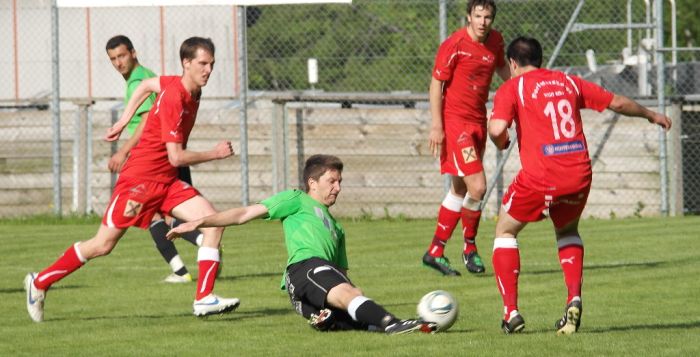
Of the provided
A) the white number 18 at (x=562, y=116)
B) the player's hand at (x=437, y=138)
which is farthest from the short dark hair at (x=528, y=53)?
the player's hand at (x=437, y=138)

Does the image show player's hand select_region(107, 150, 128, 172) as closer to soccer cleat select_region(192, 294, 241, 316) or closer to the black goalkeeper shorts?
soccer cleat select_region(192, 294, 241, 316)

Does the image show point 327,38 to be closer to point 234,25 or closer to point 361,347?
point 234,25

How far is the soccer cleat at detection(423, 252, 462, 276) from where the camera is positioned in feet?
39.1

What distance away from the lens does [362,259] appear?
13.9 m

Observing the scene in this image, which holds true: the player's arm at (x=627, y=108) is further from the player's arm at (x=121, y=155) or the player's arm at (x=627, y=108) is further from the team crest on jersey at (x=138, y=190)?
the player's arm at (x=121, y=155)

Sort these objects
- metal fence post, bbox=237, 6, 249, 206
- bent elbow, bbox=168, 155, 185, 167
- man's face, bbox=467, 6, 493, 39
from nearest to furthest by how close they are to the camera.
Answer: bent elbow, bbox=168, 155, 185, 167 < man's face, bbox=467, 6, 493, 39 < metal fence post, bbox=237, 6, 249, 206

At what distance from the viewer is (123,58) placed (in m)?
12.1

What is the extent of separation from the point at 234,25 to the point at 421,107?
4921mm

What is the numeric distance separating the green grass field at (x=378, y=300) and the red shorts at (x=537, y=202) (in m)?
0.69

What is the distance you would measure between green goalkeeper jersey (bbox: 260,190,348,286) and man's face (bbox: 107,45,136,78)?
3796 millimetres

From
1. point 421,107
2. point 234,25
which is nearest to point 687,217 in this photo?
point 421,107

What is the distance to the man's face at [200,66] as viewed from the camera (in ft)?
31.5

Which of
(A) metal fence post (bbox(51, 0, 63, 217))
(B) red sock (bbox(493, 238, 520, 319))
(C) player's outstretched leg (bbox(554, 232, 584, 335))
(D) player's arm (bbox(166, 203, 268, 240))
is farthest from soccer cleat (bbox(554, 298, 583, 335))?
(A) metal fence post (bbox(51, 0, 63, 217))

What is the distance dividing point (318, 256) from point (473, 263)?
351 centimetres
